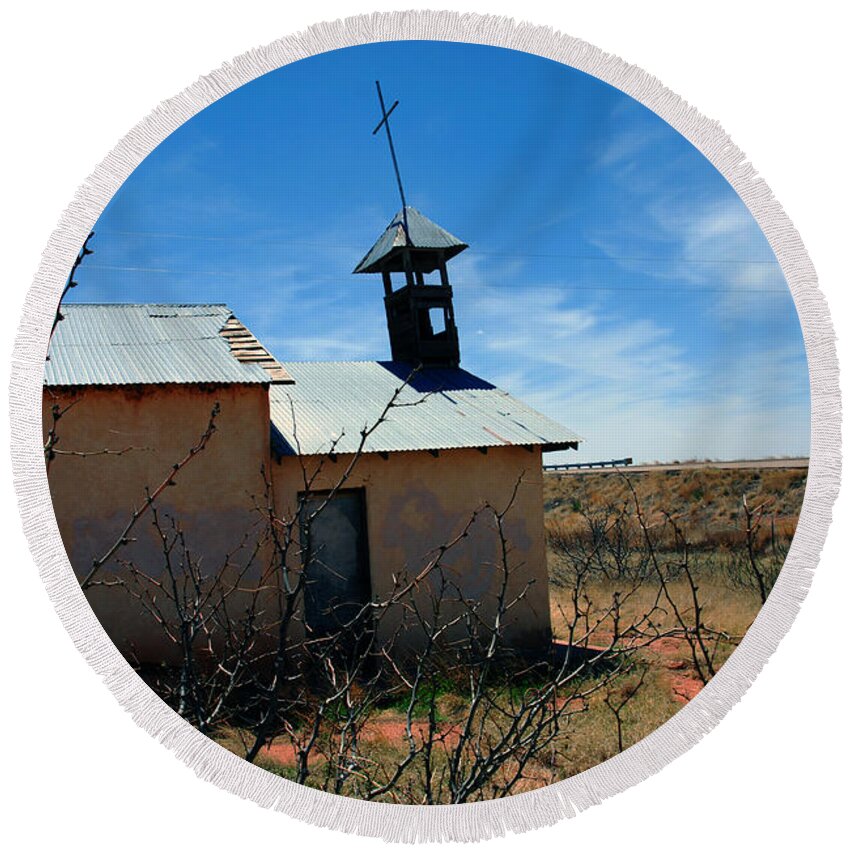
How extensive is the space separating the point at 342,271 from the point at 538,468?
73 centimetres

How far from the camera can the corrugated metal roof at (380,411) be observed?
2.34 meters

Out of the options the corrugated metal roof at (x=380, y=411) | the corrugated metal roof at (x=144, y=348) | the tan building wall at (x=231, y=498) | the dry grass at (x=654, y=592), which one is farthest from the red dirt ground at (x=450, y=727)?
the corrugated metal roof at (x=144, y=348)

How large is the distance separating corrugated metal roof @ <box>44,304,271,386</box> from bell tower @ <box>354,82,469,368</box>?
1.14 feet

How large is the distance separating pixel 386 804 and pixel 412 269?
3.14ft

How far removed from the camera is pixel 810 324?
4.95 ft

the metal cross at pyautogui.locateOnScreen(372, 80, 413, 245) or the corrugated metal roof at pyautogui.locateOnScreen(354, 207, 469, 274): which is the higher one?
the metal cross at pyautogui.locateOnScreen(372, 80, 413, 245)

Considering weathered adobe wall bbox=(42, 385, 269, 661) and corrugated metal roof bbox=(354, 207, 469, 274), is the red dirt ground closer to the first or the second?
weathered adobe wall bbox=(42, 385, 269, 661)

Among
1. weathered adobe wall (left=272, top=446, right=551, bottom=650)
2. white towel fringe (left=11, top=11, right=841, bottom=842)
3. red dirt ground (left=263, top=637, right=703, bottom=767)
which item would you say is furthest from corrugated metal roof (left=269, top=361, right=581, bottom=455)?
white towel fringe (left=11, top=11, right=841, bottom=842)

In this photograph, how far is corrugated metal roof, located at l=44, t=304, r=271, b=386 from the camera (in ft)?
5.92

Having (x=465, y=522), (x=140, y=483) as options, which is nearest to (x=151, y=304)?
(x=140, y=483)

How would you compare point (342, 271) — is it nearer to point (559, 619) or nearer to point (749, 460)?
point (749, 460)

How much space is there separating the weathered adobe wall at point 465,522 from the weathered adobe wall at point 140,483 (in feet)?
0.76

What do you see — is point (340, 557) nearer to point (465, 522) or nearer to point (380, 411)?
point (380, 411)

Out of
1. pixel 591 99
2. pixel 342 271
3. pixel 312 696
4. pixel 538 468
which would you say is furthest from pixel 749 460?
pixel 312 696
